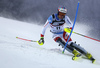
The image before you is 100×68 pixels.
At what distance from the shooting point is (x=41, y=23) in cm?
1788

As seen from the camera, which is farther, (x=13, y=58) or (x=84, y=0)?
(x=84, y=0)

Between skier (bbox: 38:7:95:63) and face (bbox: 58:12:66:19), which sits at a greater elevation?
face (bbox: 58:12:66:19)

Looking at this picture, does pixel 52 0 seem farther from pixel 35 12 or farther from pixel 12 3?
pixel 12 3

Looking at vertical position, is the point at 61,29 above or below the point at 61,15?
below

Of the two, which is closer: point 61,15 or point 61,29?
point 61,15

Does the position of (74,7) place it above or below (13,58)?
above

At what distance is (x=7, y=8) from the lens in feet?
63.7

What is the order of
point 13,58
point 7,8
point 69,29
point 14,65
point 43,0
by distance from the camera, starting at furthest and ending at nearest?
point 7,8 → point 43,0 → point 69,29 → point 13,58 → point 14,65

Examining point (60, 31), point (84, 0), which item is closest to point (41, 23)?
point (84, 0)

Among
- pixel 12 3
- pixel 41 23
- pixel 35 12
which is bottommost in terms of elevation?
pixel 41 23

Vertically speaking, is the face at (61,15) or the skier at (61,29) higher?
the face at (61,15)

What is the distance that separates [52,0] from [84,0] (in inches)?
168

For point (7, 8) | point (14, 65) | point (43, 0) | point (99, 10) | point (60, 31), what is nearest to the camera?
point (14, 65)

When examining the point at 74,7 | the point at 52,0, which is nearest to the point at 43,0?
the point at 52,0
